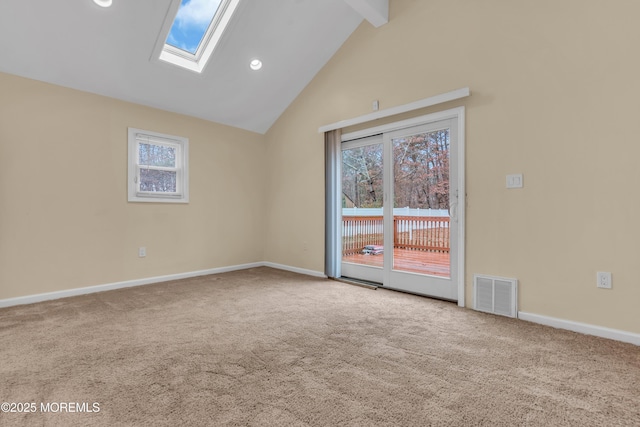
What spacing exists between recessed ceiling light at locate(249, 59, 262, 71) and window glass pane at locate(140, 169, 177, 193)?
5.91ft

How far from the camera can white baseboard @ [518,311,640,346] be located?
2.20 meters

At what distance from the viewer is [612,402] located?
1.52 meters

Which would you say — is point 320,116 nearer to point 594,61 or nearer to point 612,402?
point 594,61

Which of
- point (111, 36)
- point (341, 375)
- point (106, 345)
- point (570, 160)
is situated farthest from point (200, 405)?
point (111, 36)

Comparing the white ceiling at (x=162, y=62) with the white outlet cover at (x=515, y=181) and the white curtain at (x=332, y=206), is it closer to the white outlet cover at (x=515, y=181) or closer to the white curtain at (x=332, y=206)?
the white curtain at (x=332, y=206)

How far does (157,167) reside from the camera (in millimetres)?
4066

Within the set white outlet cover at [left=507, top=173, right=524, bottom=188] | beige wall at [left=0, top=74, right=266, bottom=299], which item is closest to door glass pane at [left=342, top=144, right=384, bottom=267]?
white outlet cover at [left=507, top=173, right=524, bottom=188]

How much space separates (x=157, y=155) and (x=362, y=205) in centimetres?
282

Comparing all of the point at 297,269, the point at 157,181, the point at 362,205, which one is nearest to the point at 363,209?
the point at 362,205

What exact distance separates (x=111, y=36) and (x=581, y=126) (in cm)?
431

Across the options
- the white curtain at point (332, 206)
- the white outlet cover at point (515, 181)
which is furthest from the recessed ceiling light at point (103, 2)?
the white outlet cover at point (515, 181)

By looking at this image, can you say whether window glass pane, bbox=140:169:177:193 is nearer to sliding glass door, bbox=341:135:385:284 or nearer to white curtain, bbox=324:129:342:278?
white curtain, bbox=324:129:342:278

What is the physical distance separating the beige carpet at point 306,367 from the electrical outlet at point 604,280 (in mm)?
404

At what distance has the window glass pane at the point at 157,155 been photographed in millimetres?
3954
